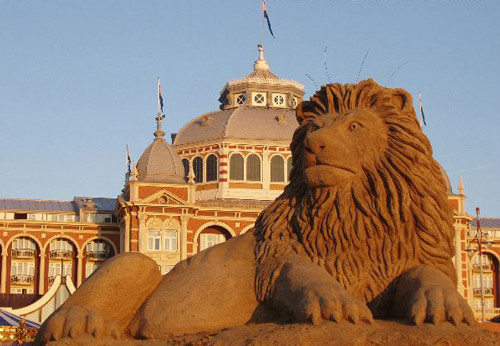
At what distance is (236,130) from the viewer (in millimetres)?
49875

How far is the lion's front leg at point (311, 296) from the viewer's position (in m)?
3.56

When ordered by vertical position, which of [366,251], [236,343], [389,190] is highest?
[389,190]

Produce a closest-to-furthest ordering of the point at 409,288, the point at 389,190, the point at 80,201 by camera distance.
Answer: the point at 409,288
the point at 389,190
the point at 80,201

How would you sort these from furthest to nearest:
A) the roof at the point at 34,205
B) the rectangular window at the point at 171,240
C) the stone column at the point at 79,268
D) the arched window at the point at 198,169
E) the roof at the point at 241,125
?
the roof at the point at 34,205 < the roof at the point at 241,125 < the arched window at the point at 198,169 < the stone column at the point at 79,268 < the rectangular window at the point at 171,240

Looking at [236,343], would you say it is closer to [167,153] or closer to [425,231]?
[425,231]

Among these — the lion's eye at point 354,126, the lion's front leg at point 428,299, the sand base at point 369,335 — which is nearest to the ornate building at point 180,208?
the lion's eye at point 354,126

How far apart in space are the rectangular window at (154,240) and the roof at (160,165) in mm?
2685

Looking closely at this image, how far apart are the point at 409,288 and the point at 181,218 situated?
41.2 metres

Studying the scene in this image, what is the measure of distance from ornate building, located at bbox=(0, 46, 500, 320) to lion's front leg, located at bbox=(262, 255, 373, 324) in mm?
39017

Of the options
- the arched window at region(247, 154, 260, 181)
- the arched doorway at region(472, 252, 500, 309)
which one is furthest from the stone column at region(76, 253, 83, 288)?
the arched doorway at region(472, 252, 500, 309)

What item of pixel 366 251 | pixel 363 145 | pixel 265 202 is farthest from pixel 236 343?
pixel 265 202

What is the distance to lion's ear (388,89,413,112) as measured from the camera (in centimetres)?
436

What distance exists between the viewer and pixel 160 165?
46.4 meters

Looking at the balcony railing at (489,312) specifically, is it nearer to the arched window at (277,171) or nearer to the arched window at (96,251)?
the arched window at (277,171)
